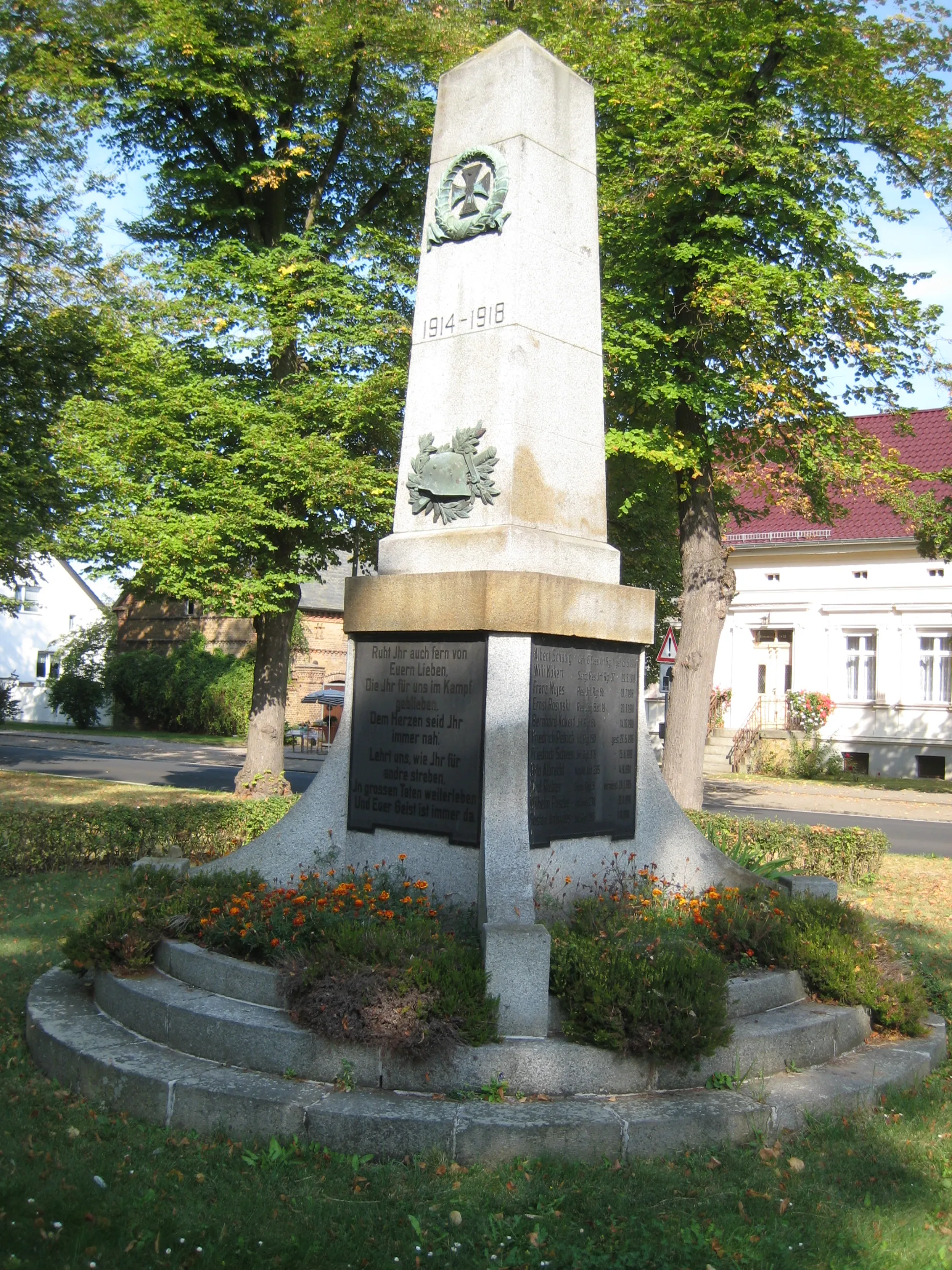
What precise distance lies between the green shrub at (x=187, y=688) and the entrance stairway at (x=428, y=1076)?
33.8m

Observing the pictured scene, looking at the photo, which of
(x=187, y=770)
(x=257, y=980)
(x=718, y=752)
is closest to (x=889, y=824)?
(x=718, y=752)

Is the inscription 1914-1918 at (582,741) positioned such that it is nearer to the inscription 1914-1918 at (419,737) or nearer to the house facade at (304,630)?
the inscription 1914-1918 at (419,737)

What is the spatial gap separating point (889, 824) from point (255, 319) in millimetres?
13235

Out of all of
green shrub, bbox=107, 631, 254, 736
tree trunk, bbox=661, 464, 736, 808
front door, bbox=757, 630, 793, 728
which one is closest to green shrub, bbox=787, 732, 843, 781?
front door, bbox=757, 630, 793, 728

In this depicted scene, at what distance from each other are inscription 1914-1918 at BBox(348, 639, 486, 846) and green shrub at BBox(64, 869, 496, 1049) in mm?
409

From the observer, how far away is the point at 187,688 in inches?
1593

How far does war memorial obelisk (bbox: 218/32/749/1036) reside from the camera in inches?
259

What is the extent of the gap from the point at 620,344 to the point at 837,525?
2135 centimetres

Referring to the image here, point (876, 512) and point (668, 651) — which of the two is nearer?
point (668, 651)

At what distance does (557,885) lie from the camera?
22.2 ft

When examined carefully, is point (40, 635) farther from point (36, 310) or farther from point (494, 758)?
point (494, 758)

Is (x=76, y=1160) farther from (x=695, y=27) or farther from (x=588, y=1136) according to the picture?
(x=695, y=27)

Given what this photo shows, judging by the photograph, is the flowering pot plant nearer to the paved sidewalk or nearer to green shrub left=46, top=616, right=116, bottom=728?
the paved sidewalk

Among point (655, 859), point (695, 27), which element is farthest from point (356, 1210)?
point (695, 27)
